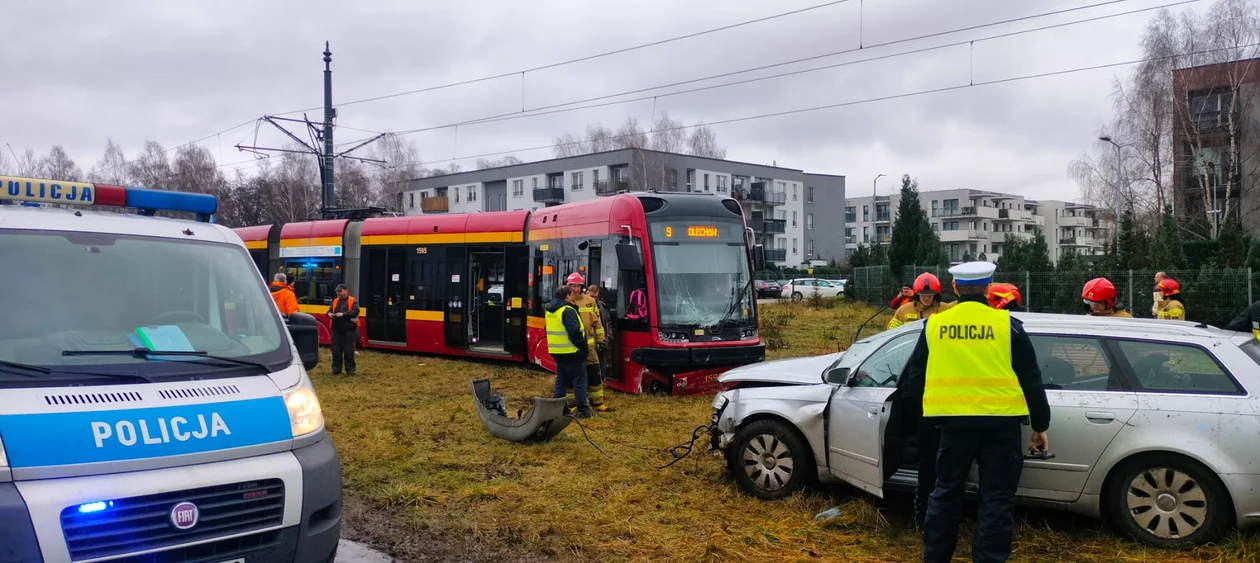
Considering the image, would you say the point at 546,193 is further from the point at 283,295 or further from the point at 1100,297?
the point at 1100,297

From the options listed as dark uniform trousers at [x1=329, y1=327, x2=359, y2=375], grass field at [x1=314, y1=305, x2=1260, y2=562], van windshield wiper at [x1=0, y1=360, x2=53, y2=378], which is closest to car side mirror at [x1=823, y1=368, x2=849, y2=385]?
grass field at [x1=314, y1=305, x2=1260, y2=562]

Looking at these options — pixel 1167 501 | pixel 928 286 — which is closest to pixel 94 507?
pixel 1167 501

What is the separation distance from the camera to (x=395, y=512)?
661 centimetres

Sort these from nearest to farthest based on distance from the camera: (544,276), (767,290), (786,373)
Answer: (786,373), (544,276), (767,290)

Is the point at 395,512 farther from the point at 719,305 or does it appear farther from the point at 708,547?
the point at 719,305

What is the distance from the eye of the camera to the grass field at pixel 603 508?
561 cm

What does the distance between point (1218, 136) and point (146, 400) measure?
154 feet

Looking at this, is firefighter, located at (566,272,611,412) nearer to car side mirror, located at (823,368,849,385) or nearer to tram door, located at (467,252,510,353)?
car side mirror, located at (823,368,849,385)

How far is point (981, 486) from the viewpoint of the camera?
16.1ft

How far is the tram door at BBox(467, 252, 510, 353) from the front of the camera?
52.3 ft

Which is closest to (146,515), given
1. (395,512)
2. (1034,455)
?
(395,512)

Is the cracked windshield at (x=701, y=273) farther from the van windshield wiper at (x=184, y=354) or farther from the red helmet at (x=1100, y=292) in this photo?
the van windshield wiper at (x=184, y=354)

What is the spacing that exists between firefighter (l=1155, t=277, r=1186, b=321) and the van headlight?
9.29 metres

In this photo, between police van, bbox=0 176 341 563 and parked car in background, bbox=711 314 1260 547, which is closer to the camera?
police van, bbox=0 176 341 563
